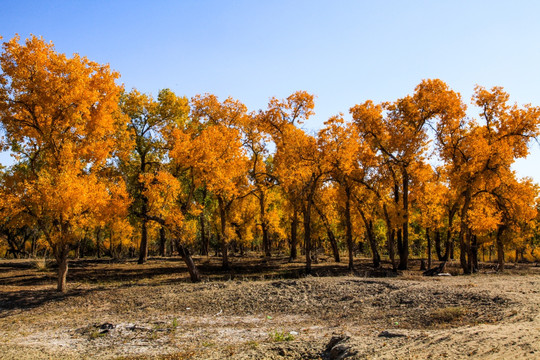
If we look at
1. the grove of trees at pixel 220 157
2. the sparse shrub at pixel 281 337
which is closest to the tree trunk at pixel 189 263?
the grove of trees at pixel 220 157

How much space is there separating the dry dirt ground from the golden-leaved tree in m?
3.69

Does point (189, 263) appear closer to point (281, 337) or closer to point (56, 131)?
point (56, 131)

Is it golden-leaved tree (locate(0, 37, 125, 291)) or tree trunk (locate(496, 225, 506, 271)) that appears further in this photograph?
tree trunk (locate(496, 225, 506, 271))

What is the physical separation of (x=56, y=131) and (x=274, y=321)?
41.3 feet

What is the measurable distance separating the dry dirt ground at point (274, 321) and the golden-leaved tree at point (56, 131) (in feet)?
12.1

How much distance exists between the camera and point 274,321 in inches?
461

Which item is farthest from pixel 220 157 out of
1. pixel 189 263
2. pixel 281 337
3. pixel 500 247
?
pixel 500 247

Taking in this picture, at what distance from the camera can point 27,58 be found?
1552 cm

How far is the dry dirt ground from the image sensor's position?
24.1ft

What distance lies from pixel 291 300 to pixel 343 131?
10.7 metres

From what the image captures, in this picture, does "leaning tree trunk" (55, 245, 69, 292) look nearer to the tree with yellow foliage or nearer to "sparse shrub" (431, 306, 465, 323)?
"sparse shrub" (431, 306, 465, 323)

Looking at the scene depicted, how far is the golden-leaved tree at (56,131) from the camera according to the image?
15445 millimetres

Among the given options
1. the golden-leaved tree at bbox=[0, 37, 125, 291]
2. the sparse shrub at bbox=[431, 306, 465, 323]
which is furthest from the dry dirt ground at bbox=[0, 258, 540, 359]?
the golden-leaved tree at bbox=[0, 37, 125, 291]

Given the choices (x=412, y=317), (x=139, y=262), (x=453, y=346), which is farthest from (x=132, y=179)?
(x=453, y=346)
